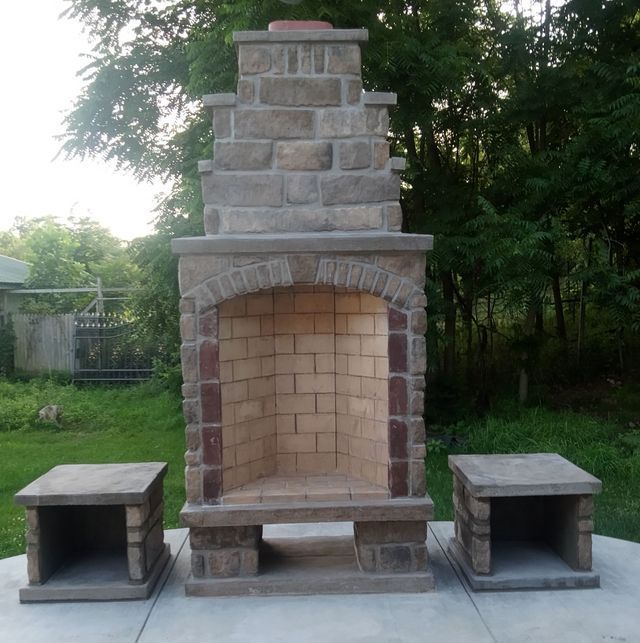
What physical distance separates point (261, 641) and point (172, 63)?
22.9 ft

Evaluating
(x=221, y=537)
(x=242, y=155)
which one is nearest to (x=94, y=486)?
(x=221, y=537)

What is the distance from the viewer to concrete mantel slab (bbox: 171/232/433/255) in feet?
12.3

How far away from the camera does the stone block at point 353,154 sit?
13.1ft

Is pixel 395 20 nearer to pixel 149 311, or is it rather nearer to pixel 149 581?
pixel 149 311

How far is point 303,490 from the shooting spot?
4.04m

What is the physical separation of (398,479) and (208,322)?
145cm

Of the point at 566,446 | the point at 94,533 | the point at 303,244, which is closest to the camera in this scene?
the point at 303,244

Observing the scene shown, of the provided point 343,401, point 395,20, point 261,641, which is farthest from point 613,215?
point 261,641

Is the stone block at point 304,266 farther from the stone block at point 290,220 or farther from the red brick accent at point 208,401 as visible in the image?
the red brick accent at point 208,401

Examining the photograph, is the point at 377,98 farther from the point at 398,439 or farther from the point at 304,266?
the point at 398,439

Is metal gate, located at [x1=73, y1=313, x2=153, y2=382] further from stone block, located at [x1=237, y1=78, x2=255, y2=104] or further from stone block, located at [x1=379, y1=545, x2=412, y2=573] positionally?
stone block, located at [x1=379, y1=545, x2=412, y2=573]

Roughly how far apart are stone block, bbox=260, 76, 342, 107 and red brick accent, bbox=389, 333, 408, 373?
146 cm

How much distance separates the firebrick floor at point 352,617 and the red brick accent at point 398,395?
1080mm

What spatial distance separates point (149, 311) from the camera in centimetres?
914
